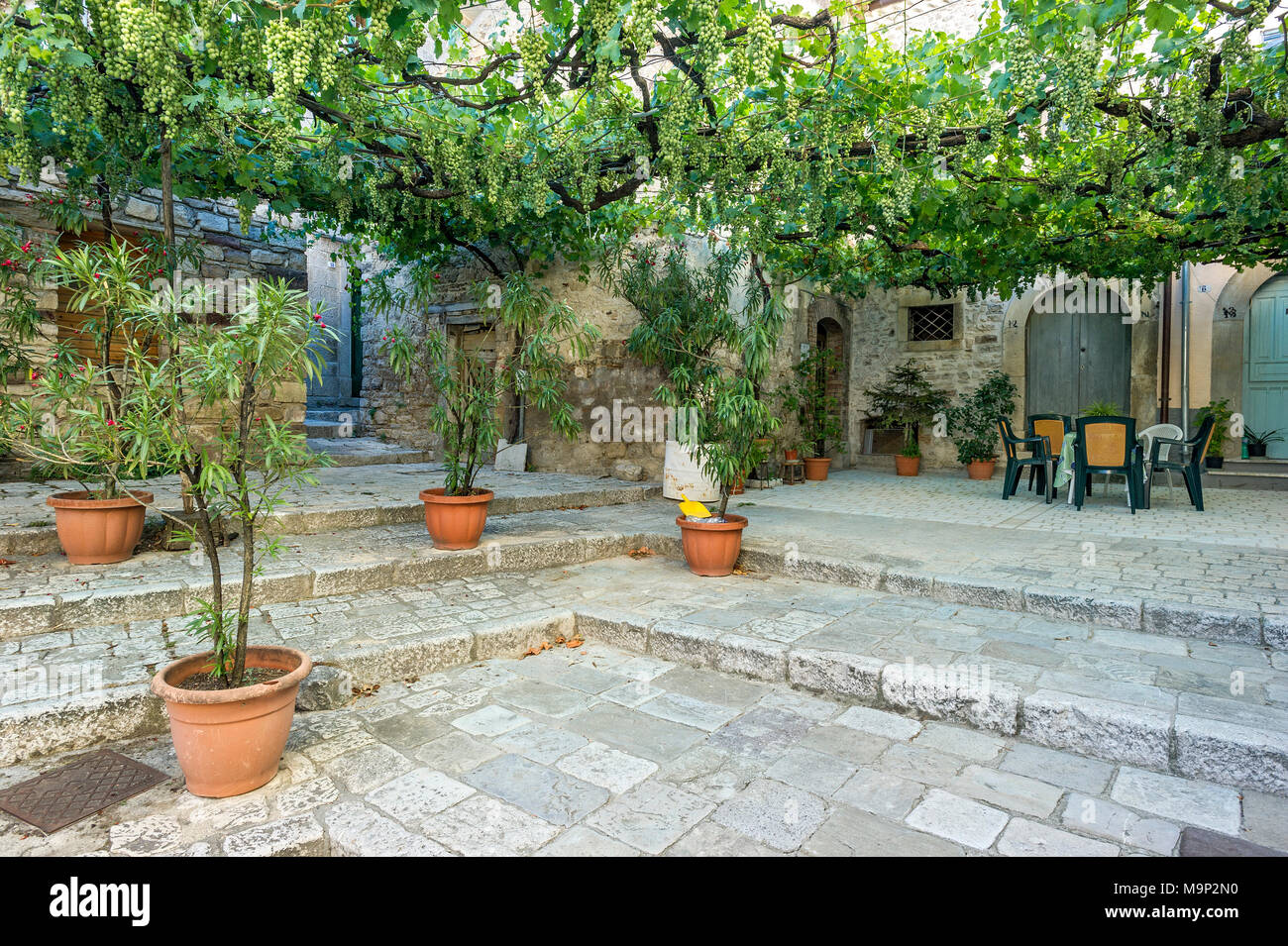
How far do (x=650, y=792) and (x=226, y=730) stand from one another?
3.92 feet

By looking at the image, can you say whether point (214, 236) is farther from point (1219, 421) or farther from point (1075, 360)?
point (1219, 421)

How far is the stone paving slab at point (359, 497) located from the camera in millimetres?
4148

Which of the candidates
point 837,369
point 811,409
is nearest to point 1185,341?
point 837,369

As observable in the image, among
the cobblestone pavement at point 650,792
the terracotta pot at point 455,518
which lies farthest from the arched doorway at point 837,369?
the cobblestone pavement at point 650,792

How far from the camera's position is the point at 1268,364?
8.96 meters

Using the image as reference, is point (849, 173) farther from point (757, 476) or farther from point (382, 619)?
point (382, 619)

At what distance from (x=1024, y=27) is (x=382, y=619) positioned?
412 centimetres

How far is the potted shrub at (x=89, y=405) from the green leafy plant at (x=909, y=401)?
9328 mm

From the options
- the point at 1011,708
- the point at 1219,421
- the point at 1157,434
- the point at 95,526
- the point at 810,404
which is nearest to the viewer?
the point at 1011,708

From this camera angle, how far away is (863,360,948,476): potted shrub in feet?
Answer: 35.1

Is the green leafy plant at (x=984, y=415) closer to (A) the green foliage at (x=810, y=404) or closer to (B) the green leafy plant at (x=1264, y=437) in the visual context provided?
(A) the green foliage at (x=810, y=404)

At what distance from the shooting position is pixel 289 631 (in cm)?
313

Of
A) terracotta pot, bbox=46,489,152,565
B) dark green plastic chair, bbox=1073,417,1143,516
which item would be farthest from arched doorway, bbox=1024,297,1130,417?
terracotta pot, bbox=46,489,152,565

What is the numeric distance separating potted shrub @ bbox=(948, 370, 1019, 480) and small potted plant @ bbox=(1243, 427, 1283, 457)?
8.86 ft
